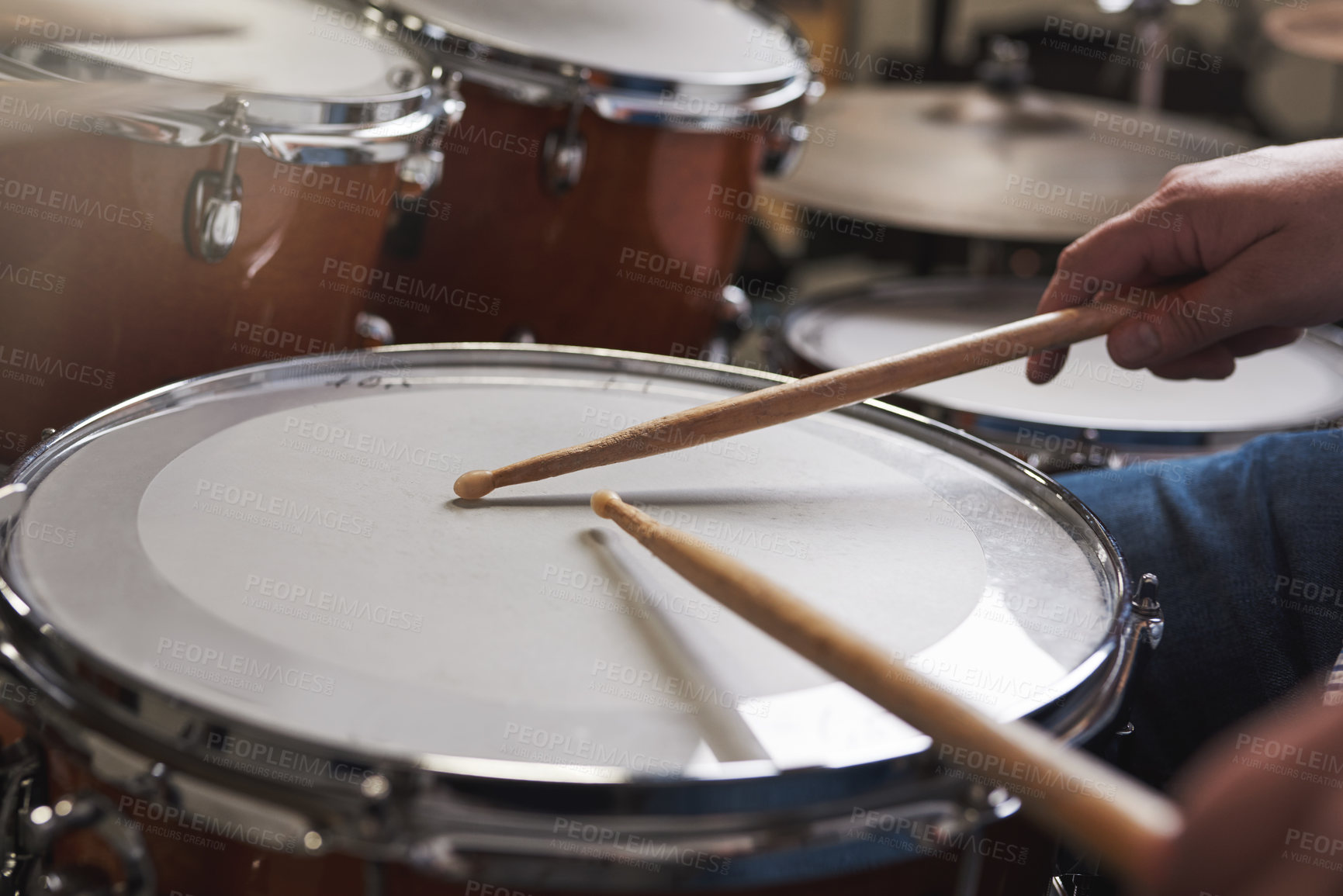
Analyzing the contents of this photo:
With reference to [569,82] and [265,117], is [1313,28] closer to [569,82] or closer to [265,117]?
[569,82]

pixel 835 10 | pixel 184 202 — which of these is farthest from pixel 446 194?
pixel 835 10

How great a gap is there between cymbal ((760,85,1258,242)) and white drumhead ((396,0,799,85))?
0.23 m

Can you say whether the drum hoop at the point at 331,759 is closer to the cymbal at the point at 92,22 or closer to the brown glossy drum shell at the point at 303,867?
the brown glossy drum shell at the point at 303,867

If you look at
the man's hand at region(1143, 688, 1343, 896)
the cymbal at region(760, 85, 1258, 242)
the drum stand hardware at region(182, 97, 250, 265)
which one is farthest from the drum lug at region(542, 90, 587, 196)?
the man's hand at region(1143, 688, 1343, 896)

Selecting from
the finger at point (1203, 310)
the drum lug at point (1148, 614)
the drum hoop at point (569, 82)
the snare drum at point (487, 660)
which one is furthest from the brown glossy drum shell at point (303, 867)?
the drum hoop at point (569, 82)

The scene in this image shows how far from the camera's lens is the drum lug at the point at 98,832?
1.46 ft

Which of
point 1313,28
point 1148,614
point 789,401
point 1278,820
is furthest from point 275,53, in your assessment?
point 1313,28

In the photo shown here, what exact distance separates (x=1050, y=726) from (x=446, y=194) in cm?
87

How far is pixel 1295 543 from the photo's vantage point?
2.46 feet

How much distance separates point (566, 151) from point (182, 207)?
40 centimetres

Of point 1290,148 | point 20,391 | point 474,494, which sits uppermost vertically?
point 1290,148

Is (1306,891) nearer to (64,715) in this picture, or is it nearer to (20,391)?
(64,715)

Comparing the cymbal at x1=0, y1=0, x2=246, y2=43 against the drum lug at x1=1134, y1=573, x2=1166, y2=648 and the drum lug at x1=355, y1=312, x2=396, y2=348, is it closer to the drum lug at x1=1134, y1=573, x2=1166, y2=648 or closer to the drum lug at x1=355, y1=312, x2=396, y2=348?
the drum lug at x1=355, y1=312, x2=396, y2=348

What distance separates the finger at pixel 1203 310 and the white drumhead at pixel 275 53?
0.56m
